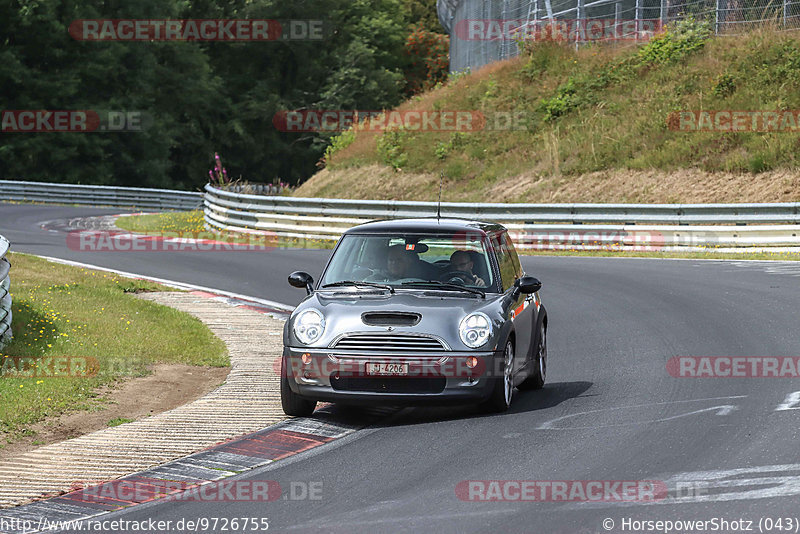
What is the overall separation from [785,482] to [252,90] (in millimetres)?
64160

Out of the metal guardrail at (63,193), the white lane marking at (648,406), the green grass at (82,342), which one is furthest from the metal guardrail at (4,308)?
the metal guardrail at (63,193)

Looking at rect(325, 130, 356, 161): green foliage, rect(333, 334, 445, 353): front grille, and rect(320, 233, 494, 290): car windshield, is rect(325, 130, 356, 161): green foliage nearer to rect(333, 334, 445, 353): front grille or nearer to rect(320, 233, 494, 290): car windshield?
rect(320, 233, 494, 290): car windshield

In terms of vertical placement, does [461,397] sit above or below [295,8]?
below

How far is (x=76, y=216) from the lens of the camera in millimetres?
37688

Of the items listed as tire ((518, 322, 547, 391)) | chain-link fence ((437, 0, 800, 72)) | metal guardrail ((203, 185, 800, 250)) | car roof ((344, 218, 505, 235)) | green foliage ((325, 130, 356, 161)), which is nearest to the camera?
car roof ((344, 218, 505, 235))

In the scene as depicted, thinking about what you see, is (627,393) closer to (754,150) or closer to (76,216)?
(754,150)

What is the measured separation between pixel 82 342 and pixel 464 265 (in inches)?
191

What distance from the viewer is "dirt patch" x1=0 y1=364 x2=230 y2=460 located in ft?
30.1

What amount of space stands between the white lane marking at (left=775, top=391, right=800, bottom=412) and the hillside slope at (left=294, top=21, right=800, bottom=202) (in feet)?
56.9

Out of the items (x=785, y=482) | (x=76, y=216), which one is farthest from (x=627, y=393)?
(x=76, y=216)

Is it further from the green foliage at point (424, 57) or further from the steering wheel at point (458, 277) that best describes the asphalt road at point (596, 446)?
the green foliage at point (424, 57)

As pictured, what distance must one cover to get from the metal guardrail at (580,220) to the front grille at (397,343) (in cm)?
1562

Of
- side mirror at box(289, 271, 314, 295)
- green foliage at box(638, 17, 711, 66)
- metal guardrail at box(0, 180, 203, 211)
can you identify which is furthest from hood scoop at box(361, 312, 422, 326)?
metal guardrail at box(0, 180, 203, 211)

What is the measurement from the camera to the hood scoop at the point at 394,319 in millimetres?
9438
